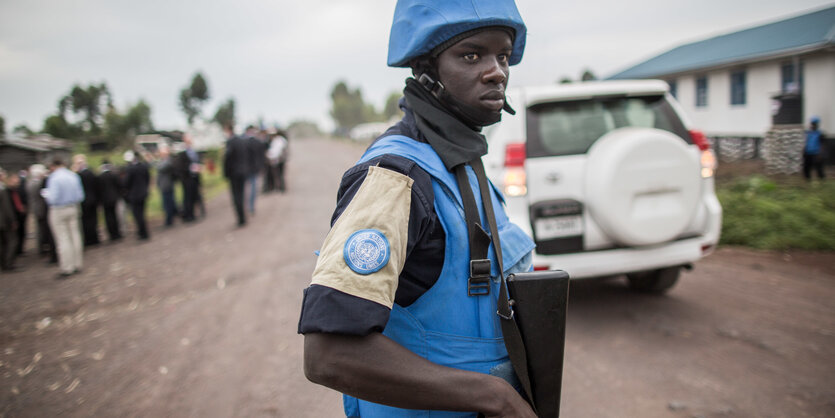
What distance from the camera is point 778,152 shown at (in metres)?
13.3

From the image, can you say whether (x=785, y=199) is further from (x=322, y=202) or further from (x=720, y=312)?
(x=322, y=202)

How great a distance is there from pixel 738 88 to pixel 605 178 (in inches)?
743

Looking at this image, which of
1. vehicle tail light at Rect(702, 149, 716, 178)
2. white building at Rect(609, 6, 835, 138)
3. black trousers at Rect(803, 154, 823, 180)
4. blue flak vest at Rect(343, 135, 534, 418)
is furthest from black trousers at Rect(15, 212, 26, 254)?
black trousers at Rect(803, 154, 823, 180)

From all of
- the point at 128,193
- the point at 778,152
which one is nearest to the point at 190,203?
the point at 128,193

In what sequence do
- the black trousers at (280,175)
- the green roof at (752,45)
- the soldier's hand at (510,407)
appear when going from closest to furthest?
the soldier's hand at (510,407) → the green roof at (752,45) → the black trousers at (280,175)

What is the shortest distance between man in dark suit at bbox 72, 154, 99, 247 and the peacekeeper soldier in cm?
1140

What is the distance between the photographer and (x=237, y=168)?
34.7 ft

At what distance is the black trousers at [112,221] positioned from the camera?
10711mm

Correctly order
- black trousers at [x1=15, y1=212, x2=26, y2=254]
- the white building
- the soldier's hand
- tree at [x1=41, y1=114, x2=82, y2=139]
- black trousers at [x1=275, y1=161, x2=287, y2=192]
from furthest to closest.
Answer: tree at [x1=41, y1=114, x2=82, y2=139] < black trousers at [x1=275, y1=161, x2=287, y2=192] < the white building < black trousers at [x1=15, y1=212, x2=26, y2=254] < the soldier's hand

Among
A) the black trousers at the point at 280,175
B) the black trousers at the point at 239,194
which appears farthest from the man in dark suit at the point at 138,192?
the black trousers at the point at 280,175

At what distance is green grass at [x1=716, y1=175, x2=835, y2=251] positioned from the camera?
6141 millimetres

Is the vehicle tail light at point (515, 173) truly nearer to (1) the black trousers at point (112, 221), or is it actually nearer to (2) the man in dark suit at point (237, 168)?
(2) the man in dark suit at point (237, 168)

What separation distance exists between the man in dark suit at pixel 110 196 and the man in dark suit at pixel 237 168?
104 inches

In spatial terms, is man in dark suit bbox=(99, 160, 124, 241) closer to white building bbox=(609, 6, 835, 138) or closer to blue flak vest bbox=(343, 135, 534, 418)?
blue flak vest bbox=(343, 135, 534, 418)
